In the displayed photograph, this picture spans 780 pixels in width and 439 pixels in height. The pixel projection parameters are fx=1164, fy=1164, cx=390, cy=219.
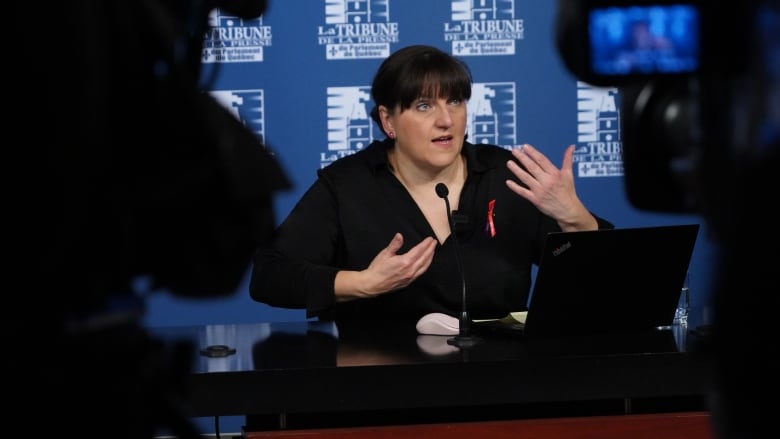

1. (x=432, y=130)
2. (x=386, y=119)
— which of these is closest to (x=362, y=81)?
(x=386, y=119)

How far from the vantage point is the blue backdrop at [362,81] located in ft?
13.7

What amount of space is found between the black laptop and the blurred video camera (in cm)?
150

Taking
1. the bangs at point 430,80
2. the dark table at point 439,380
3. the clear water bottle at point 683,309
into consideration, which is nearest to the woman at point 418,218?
→ the bangs at point 430,80

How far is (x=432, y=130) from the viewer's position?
3.11 m

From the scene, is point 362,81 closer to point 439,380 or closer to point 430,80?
point 430,80

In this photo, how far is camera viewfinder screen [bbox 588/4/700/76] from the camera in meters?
0.81

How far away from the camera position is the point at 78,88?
0.83m

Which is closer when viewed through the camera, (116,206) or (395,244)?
(116,206)

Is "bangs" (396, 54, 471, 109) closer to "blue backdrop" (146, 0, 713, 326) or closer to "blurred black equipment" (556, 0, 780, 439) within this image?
"blue backdrop" (146, 0, 713, 326)

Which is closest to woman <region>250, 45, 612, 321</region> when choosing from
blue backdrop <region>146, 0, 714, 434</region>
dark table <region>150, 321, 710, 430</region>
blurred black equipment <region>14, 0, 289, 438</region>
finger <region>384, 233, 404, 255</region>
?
finger <region>384, 233, 404, 255</region>

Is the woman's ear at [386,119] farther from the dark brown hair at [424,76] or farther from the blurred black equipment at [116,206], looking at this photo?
the blurred black equipment at [116,206]

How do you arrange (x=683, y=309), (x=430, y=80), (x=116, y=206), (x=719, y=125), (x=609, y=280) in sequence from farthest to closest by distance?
(x=430, y=80)
(x=683, y=309)
(x=609, y=280)
(x=116, y=206)
(x=719, y=125)

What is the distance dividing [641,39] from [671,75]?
0.11 ft

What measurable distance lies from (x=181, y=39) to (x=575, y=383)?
1660 millimetres
